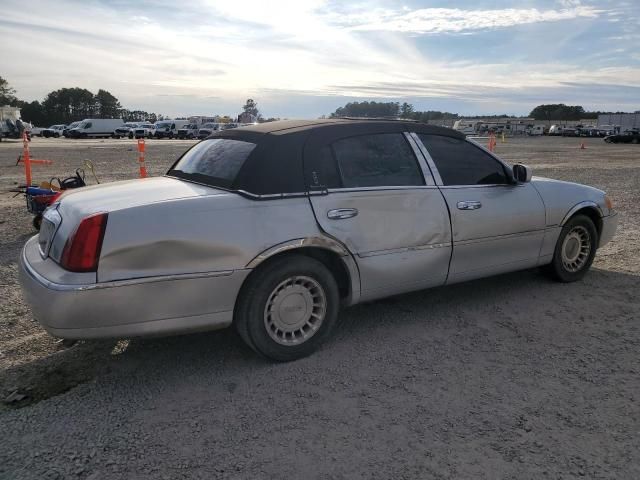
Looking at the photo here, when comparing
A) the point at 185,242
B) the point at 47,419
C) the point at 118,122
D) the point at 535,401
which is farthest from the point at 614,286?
the point at 118,122

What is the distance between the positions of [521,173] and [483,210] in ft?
1.92

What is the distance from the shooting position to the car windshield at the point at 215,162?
363cm

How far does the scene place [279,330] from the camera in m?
3.52

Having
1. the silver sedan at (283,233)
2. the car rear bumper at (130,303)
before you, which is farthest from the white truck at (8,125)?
the car rear bumper at (130,303)

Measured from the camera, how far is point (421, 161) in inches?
163

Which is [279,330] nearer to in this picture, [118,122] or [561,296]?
[561,296]

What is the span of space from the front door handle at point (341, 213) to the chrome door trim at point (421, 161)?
76 centimetres

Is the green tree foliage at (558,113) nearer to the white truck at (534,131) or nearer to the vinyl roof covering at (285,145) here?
the white truck at (534,131)

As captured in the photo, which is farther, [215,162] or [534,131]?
[534,131]

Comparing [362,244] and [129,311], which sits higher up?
[362,244]

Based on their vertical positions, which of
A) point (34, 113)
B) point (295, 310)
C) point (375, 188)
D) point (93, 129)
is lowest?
point (295, 310)

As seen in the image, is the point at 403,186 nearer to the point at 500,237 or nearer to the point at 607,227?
the point at 500,237

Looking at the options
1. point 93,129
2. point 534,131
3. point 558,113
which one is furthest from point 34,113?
point 558,113

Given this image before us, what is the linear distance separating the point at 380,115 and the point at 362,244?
1430 mm
